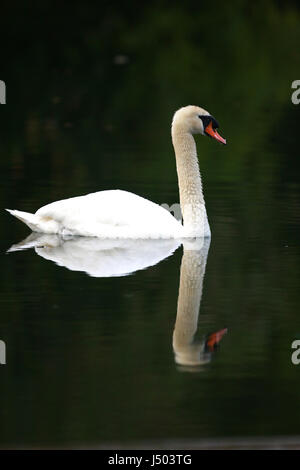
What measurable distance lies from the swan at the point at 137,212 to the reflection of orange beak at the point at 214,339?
2.82 metres

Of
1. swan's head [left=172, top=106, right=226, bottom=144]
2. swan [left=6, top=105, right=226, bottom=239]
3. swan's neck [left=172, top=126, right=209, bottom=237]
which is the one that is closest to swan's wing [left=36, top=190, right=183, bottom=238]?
swan [left=6, top=105, right=226, bottom=239]

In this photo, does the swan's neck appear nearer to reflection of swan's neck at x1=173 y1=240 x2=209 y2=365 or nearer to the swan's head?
the swan's head

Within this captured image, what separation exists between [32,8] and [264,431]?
97.2ft

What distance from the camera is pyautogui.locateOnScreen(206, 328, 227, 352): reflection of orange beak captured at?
779cm

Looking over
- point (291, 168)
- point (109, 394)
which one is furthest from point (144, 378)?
point (291, 168)

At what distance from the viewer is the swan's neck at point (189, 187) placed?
11.1 metres

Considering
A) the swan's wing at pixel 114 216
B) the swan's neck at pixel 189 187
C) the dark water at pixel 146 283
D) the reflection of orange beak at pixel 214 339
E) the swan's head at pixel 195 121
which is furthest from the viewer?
the swan's head at pixel 195 121

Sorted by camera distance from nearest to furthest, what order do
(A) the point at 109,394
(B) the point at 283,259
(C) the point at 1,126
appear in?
(A) the point at 109,394, (B) the point at 283,259, (C) the point at 1,126

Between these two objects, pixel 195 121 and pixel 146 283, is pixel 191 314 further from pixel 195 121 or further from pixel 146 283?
pixel 195 121

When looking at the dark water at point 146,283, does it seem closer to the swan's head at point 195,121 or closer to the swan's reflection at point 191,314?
the swan's reflection at point 191,314

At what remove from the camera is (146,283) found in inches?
369

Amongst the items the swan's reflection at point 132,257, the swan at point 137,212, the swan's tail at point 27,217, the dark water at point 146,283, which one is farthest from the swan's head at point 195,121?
the swan's tail at point 27,217

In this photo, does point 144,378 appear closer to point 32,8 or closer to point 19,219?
point 19,219

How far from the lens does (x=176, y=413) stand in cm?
656
